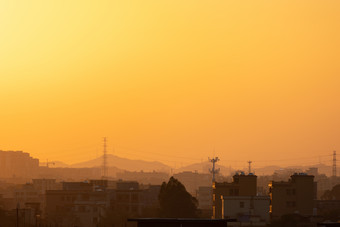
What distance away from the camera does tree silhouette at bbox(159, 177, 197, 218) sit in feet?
243

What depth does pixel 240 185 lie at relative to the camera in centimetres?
8056

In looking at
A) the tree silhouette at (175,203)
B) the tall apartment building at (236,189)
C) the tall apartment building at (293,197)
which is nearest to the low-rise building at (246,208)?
the tree silhouette at (175,203)

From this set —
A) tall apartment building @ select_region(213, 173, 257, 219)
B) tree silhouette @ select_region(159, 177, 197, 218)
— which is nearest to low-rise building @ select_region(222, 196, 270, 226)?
tree silhouette @ select_region(159, 177, 197, 218)

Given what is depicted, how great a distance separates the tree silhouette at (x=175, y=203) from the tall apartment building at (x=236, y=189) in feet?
17.1

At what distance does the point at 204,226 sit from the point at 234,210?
50.3 metres

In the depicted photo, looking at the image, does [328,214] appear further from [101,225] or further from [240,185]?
[101,225]

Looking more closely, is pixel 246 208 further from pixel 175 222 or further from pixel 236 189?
pixel 175 222

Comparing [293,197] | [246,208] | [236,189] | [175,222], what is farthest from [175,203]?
[175,222]

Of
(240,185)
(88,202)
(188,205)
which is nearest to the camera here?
(188,205)

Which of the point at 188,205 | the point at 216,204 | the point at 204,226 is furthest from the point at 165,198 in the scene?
the point at 204,226

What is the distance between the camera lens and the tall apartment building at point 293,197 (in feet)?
257

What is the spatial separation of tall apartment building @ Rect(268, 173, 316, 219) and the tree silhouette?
806cm

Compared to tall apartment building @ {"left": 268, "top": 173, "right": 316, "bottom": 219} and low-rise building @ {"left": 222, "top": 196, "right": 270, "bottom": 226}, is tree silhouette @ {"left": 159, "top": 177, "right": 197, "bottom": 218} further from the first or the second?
tall apartment building @ {"left": 268, "top": 173, "right": 316, "bottom": 219}

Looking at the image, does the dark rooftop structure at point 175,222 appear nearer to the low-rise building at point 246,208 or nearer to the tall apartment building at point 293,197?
the low-rise building at point 246,208
